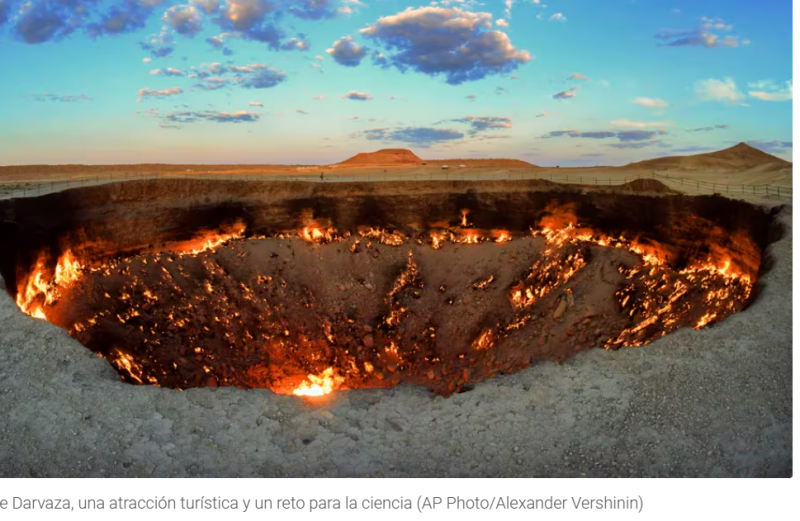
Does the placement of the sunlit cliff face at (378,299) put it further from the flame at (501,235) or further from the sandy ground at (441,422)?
the sandy ground at (441,422)

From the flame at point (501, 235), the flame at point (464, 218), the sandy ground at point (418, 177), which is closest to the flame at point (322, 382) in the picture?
the flame at point (464, 218)

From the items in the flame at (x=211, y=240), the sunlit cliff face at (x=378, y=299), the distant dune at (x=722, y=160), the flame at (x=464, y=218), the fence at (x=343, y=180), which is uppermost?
the distant dune at (x=722, y=160)

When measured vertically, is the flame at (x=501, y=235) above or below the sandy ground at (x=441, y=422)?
above

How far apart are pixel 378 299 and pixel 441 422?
17.2m

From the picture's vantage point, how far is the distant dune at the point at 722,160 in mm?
73625

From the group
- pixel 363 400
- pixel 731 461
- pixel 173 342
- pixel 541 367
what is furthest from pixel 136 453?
pixel 173 342

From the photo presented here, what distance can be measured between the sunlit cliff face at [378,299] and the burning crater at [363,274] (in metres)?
0.09

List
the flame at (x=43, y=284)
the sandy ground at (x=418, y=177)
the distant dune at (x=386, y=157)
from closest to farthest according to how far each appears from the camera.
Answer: the flame at (x=43, y=284), the sandy ground at (x=418, y=177), the distant dune at (x=386, y=157)

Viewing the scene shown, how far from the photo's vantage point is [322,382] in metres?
22.2

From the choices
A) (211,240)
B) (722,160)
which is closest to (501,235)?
(211,240)

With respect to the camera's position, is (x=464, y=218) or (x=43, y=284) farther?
(x=464, y=218)

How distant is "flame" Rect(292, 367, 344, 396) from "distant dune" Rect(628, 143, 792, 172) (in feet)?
225

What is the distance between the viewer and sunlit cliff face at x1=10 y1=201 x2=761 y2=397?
2144 centimetres

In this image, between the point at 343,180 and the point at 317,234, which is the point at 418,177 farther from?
the point at 317,234
